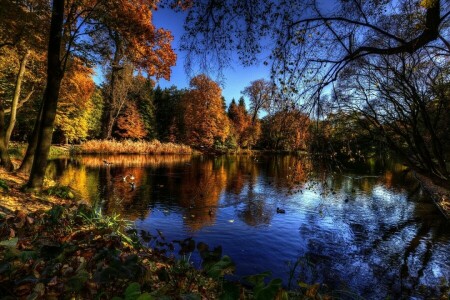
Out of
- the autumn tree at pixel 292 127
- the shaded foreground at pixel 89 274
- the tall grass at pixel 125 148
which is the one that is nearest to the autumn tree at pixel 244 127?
the tall grass at pixel 125 148

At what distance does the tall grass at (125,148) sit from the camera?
31.8 m

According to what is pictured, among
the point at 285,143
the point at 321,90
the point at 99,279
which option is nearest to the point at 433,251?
the point at 285,143

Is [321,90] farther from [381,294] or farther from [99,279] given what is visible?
[381,294]

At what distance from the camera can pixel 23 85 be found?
1967 cm

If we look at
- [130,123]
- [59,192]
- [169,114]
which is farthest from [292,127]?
[169,114]

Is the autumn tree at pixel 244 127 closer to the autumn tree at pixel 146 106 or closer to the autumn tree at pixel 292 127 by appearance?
the autumn tree at pixel 146 106

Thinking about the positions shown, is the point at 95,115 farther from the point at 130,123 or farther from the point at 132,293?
the point at 132,293

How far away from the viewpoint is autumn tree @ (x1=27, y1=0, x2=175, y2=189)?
8117mm

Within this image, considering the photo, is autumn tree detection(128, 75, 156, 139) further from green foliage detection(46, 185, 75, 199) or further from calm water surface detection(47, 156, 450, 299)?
green foliage detection(46, 185, 75, 199)

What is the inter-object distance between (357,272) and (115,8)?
956 cm

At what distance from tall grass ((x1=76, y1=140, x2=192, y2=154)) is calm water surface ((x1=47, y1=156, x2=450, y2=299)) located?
1437cm

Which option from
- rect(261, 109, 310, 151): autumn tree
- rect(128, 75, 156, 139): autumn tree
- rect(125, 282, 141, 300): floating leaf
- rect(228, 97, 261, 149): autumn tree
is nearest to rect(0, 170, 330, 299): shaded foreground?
rect(125, 282, 141, 300): floating leaf

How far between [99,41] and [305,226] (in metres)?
9.36

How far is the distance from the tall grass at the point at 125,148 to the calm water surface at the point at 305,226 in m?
14.4
